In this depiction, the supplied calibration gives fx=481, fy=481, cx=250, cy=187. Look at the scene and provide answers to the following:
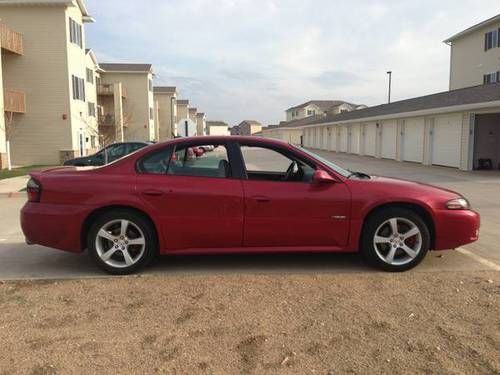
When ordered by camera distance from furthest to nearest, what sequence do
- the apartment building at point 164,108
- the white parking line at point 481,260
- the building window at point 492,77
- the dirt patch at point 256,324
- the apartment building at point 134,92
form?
the apartment building at point 164,108 < the apartment building at point 134,92 < the building window at point 492,77 < the white parking line at point 481,260 < the dirt patch at point 256,324

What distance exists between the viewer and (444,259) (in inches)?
229

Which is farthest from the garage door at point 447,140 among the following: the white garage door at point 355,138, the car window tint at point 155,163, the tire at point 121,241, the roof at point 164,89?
the roof at point 164,89

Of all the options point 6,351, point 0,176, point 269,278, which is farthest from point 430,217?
point 0,176

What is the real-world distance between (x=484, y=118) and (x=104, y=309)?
74.1 ft

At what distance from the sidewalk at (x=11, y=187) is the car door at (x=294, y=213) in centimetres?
1079

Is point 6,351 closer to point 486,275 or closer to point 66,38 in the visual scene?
point 486,275

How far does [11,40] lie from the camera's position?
25.9m

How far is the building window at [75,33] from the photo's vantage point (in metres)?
28.8

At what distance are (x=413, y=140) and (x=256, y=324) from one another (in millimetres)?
25093

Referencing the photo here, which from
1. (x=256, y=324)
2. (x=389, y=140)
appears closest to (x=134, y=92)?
(x=389, y=140)

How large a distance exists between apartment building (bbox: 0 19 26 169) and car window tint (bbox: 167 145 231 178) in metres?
20.8

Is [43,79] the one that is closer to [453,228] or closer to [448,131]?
[448,131]

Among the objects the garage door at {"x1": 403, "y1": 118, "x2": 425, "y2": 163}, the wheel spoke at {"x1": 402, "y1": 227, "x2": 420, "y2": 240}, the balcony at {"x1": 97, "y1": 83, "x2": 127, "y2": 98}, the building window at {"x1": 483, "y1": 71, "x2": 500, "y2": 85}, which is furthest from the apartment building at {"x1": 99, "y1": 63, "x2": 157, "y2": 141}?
the wheel spoke at {"x1": 402, "y1": 227, "x2": 420, "y2": 240}

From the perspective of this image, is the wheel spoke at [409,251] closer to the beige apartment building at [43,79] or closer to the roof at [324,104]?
the beige apartment building at [43,79]
